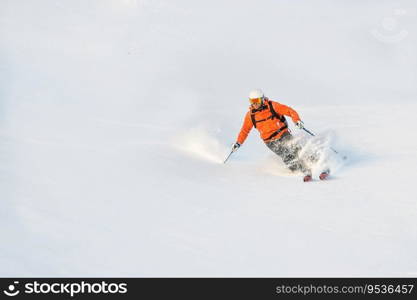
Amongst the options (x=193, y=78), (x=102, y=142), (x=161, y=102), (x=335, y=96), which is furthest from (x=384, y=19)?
(x=102, y=142)

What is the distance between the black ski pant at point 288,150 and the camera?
33.2 ft

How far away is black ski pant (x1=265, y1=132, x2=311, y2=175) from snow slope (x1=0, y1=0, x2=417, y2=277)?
46cm

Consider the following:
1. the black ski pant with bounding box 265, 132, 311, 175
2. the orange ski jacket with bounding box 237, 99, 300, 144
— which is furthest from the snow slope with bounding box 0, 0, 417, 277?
the orange ski jacket with bounding box 237, 99, 300, 144

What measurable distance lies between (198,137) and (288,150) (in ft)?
8.17

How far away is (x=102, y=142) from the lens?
1106 centimetres

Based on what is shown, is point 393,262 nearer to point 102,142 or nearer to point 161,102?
point 102,142

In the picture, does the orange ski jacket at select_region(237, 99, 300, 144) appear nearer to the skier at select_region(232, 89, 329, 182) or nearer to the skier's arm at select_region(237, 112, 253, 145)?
the skier at select_region(232, 89, 329, 182)

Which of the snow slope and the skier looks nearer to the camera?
the snow slope

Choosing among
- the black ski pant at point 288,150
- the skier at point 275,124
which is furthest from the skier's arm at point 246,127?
the black ski pant at point 288,150

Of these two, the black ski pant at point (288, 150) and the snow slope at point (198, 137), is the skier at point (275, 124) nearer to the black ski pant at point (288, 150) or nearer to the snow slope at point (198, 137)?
the black ski pant at point (288, 150)

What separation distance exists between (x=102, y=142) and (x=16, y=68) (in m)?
8.27

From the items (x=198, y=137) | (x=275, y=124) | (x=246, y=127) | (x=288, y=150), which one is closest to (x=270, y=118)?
(x=275, y=124)

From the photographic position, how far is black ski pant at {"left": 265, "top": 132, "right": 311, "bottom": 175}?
33.2 feet

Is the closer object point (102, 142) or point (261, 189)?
point (261, 189)
